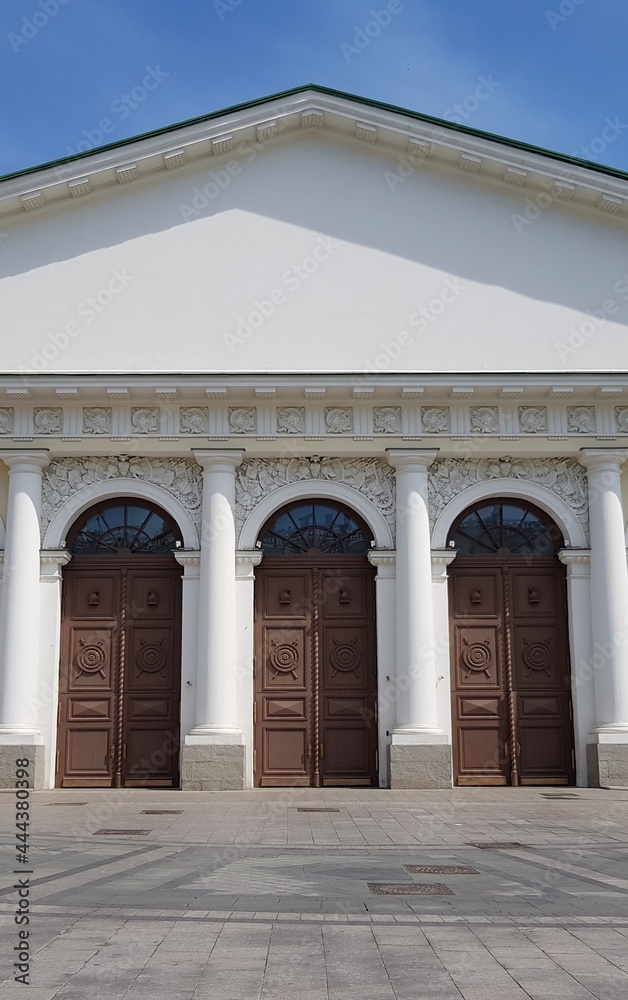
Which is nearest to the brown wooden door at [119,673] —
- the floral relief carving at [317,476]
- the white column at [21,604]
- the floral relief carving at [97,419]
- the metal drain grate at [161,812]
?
the white column at [21,604]

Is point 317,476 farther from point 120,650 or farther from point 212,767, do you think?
point 212,767

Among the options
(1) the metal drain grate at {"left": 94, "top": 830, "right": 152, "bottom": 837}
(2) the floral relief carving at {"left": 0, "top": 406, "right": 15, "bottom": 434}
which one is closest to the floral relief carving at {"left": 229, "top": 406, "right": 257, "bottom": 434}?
(2) the floral relief carving at {"left": 0, "top": 406, "right": 15, "bottom": 434}

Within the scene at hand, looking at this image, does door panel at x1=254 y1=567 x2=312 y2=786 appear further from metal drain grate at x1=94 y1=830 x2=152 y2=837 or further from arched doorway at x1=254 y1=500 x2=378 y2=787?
metal drain grate at x1=94 y1=830 x2=152 y2=837

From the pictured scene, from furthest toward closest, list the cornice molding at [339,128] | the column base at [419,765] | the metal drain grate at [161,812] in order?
1. the cornice molding at [339,128]
2. the column base at [419,765]
3. the metal drain grate at [161,812]

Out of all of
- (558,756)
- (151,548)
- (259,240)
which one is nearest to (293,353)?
(259,240)

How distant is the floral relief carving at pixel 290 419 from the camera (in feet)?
61.9

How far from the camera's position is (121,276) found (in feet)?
64.4

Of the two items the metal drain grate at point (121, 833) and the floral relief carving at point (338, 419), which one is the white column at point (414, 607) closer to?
the floral relief carving at point (338, 419)

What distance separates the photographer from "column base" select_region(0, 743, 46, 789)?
17.8m

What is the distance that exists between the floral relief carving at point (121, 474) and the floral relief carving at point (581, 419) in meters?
6.52

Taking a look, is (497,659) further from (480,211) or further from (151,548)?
(480,211)

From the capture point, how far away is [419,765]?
1792cm

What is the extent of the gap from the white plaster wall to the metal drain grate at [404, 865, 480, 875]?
37.5 feet

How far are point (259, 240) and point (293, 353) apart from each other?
226 centimetres
